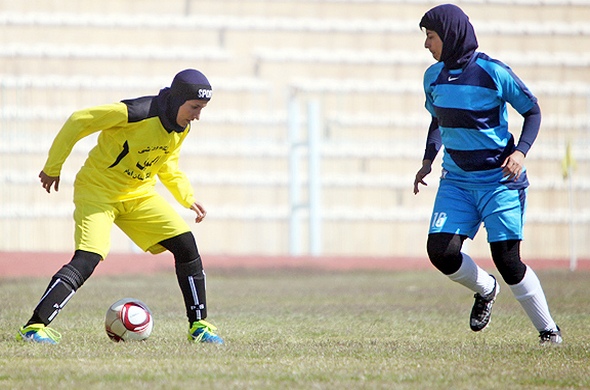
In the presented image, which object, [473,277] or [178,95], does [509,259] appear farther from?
[178,95]

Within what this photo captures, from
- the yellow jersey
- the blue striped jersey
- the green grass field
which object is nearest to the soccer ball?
the green grass field

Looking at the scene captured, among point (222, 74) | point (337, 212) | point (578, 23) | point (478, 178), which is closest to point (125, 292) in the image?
point (478, 178)

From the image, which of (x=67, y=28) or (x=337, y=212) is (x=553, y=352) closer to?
(x=337, y=212)

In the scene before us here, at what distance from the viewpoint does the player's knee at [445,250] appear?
724 centimetres

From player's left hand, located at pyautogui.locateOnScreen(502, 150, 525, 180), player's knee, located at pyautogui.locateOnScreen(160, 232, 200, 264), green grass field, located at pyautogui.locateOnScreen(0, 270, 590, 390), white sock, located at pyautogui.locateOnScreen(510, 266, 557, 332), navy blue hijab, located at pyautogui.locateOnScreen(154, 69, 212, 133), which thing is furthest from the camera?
player's knee, located at pyautogui.locateOnScreen(160, 232, 200, 264)

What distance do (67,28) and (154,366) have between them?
1881 centimetres

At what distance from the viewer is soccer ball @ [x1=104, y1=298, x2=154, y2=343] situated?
24.3ft

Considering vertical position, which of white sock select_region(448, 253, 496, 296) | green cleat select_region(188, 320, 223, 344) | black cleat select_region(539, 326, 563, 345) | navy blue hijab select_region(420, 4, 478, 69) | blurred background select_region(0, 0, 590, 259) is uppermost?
navy blue hijab select_region(420, 4, 478, 69)

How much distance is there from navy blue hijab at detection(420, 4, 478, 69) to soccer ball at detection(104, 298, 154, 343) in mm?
2563

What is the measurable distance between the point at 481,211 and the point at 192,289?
192 cm

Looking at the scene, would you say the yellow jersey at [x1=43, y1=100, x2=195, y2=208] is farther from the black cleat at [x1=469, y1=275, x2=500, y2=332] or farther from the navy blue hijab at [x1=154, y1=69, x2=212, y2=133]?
the black cleat at [x1=469, y1=275, x2=500, y2=332]

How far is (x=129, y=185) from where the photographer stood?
741cm

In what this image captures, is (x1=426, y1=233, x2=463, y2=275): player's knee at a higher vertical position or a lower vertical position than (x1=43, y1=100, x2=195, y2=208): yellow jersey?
lower

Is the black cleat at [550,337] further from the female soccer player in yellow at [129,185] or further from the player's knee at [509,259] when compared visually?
the female soccer player in yellow at [129,185]
